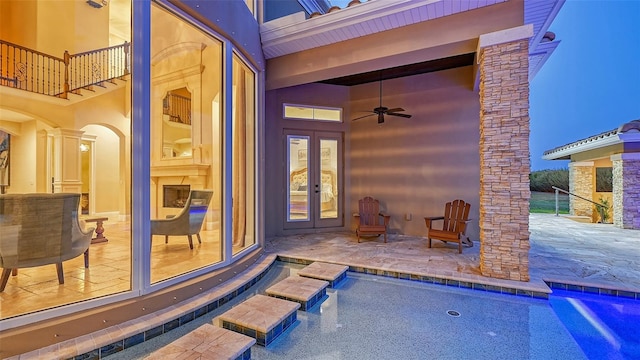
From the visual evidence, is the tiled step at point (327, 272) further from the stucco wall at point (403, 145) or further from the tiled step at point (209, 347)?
the stucco wall at point (403, 145)

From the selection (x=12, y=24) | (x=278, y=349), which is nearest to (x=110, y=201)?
(x=12, y=24)

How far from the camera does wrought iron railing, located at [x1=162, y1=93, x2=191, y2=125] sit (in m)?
5.94

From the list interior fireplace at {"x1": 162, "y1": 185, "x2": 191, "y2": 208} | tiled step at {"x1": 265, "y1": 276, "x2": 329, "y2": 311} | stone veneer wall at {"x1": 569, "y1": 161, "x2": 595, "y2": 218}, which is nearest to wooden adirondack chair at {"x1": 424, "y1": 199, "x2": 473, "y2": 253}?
tiled step at {"x1": 265, "y1": 276, "x2": 329, "y2": 311}

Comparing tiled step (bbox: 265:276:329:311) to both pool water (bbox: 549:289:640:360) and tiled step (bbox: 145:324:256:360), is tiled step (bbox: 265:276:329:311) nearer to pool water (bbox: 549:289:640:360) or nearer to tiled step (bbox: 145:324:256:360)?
tiled step (bbox: 145:324:256:360)

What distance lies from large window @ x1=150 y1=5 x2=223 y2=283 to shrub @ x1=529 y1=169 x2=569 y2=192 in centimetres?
1528

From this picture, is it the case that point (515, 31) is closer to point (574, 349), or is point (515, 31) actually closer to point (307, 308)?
point (574, 349)

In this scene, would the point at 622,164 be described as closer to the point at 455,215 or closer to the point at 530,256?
the point at 530,256

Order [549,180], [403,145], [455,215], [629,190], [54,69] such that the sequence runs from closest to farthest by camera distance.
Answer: [455,215], [54,69], [403,145], [629,190], [549,180]

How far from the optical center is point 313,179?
6809 millimetres

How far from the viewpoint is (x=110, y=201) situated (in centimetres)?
498

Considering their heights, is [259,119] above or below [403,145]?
above

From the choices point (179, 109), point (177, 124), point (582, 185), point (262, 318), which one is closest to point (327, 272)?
point (262, 318)

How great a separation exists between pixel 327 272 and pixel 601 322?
2.88 metres

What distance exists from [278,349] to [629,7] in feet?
235
